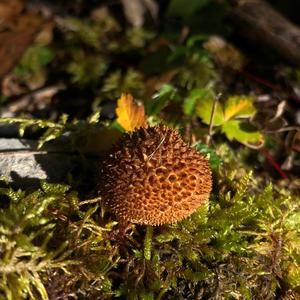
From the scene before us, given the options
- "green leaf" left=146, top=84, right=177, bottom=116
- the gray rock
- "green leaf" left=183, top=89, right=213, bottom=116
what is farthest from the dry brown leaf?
"green leaf" left=183, top=89, right=213, bottom=116

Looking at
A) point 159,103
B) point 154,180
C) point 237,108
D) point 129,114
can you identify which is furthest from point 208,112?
point 154,180

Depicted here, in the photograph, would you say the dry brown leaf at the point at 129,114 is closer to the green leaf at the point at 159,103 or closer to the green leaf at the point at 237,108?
the green leaf at the point at 159,103

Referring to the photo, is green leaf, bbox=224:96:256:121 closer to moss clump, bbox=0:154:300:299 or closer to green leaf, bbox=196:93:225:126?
green leaf, bbox=196:93:225:126

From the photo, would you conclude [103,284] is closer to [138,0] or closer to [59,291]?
[59,291]

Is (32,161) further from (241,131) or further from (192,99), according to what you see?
(241,131)

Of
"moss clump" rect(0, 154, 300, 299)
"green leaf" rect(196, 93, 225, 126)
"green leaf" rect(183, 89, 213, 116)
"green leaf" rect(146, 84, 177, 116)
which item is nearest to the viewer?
"moss clump" rect(0, 154, 300, 299)

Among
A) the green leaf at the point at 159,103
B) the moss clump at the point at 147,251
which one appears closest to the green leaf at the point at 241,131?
the green leaf at the point at 159,103
